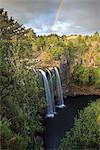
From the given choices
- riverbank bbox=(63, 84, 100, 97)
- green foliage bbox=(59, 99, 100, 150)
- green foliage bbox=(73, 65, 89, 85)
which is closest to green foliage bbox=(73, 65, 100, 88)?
green foliage bbox=(73, 65, 89, 85)

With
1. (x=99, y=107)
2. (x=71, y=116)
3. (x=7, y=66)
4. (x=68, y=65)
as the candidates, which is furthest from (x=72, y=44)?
(x=7, y=66)

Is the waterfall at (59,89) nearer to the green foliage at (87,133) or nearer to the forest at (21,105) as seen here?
the forest at (21,105)

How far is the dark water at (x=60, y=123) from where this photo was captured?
8828 mm

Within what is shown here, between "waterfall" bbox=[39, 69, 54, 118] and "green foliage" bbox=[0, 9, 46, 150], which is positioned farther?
"waterfall" bbox=[39, 69, 54, 118]

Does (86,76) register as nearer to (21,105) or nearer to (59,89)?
(59,89)

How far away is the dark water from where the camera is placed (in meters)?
8.83

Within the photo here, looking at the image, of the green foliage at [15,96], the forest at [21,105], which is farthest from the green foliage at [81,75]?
the green foliage at [15,96]

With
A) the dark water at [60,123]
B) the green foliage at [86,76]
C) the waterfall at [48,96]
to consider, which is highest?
the green foliage at [86,76]

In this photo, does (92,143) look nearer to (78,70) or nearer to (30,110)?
(30,110)

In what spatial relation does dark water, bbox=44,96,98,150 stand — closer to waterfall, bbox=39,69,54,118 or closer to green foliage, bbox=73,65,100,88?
waterfall, bbox=39,69,54,118

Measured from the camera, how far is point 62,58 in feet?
53.0

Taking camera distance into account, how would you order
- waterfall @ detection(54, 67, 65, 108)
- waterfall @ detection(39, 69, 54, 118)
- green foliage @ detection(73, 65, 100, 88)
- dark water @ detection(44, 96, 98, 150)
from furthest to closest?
1. green foliage @ detection(73, 65, 100, 88)
2. waterfall @ detection(54, 67, 65, 108)
3. waterfall @ detection(39, 69, 54, 118)
4. dark water @ detection(44, 96, 98, 150)

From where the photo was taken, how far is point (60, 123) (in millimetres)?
10711

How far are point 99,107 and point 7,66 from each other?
2410 millimetres
